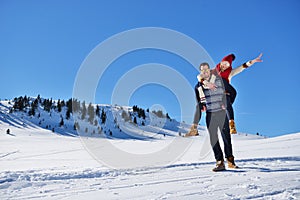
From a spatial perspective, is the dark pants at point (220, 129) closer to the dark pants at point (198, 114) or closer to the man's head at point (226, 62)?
the dark pants at point (198, 114)

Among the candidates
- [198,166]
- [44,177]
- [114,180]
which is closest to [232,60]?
[198,166]

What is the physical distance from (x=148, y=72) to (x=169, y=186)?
954 centimetres

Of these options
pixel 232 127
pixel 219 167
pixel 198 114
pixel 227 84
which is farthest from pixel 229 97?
pixel 219 167

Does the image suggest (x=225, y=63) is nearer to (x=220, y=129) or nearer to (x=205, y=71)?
(x=205, y=71)

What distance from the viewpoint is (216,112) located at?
438 centimetres

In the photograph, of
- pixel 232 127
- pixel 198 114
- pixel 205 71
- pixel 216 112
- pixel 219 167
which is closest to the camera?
pixel 219 167

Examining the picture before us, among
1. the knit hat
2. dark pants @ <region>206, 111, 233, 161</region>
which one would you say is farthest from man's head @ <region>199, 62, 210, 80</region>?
dark pants @ <region>206, 111, 233, 161</region>

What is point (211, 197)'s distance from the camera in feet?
7.70

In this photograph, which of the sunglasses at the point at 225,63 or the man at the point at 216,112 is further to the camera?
the sunglasses at the point at 225,63

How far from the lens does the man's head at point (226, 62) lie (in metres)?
4.73

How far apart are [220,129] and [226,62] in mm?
1429

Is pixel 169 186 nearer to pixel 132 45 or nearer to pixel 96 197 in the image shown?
pixel 96 197

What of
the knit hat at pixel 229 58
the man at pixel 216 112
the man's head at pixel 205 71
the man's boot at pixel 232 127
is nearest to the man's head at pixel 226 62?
the knit hat at pixel 229 58

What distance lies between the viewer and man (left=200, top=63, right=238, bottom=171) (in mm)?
4320
